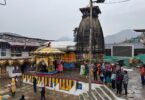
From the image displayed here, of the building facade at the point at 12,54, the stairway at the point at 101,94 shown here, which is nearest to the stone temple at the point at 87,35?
the building facade at the point at 12,54

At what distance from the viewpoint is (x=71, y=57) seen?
36.5 meters

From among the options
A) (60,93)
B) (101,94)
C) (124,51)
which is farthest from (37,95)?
(124,51)

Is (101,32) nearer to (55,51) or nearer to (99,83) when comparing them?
(55,51)

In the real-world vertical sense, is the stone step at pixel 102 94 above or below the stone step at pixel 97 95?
above

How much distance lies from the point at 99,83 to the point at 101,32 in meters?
17.0

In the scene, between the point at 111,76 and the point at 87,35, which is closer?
the point at 111,76

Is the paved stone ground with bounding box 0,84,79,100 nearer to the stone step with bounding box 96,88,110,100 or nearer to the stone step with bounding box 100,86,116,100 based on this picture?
the stone step with bounding box 96,88,110,100

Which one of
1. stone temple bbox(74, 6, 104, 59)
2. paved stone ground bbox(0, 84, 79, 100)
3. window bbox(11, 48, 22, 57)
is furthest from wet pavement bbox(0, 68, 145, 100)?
stone temple bbox(74, 6, 104, 59)

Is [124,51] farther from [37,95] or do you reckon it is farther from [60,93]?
[37,95]

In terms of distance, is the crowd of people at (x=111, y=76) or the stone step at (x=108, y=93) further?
the crowd of people at (x=111, y=76)

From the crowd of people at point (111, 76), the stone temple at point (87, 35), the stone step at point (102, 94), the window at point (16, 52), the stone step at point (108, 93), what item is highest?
the stone temple at point (87, 35)

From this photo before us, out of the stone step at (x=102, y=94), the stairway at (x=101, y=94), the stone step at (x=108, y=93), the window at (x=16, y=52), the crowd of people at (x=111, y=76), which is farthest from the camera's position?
the window at (x=16, y=52)

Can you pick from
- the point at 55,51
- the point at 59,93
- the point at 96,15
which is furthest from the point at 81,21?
the point at 59,93

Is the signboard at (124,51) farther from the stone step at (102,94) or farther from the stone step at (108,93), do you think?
the stone step at (102,94)
